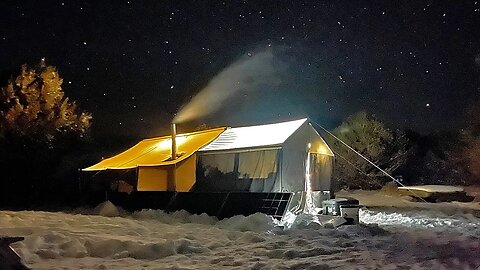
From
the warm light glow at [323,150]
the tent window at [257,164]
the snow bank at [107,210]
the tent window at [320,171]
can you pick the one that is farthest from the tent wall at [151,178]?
the warm light glow at [323,150]

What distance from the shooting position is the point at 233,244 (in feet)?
25.4

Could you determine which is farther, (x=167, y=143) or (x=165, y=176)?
(x=167, y=143)

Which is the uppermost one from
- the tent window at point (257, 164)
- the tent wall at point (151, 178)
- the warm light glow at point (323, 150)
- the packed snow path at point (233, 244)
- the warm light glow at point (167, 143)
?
the warm light glow at point (167, 143)

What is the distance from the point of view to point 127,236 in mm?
8094

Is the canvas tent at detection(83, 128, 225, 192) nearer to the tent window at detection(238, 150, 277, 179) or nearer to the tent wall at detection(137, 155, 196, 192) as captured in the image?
the tent wall at detection(137, 155, 196, 192)

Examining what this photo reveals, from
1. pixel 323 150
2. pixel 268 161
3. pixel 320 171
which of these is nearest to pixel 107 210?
pixel 268 161

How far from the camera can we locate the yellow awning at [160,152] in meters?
13.8

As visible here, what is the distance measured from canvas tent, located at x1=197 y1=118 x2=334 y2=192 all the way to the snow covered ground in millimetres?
2333

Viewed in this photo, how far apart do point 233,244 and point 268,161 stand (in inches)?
187

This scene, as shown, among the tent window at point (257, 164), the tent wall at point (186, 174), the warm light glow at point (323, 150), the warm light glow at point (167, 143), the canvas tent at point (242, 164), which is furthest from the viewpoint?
the warm light glow at point (167, 143)

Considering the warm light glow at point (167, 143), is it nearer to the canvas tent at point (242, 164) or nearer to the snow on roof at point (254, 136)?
the canvas tent at point (242, 164)

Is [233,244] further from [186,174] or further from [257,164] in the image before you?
[186,174]

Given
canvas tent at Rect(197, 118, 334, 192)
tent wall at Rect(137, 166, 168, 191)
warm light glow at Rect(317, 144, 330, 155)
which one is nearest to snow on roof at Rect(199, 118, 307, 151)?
canvas tent at Rect(197, 118, 334, 192)

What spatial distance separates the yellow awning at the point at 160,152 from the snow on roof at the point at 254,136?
346 millimetres
